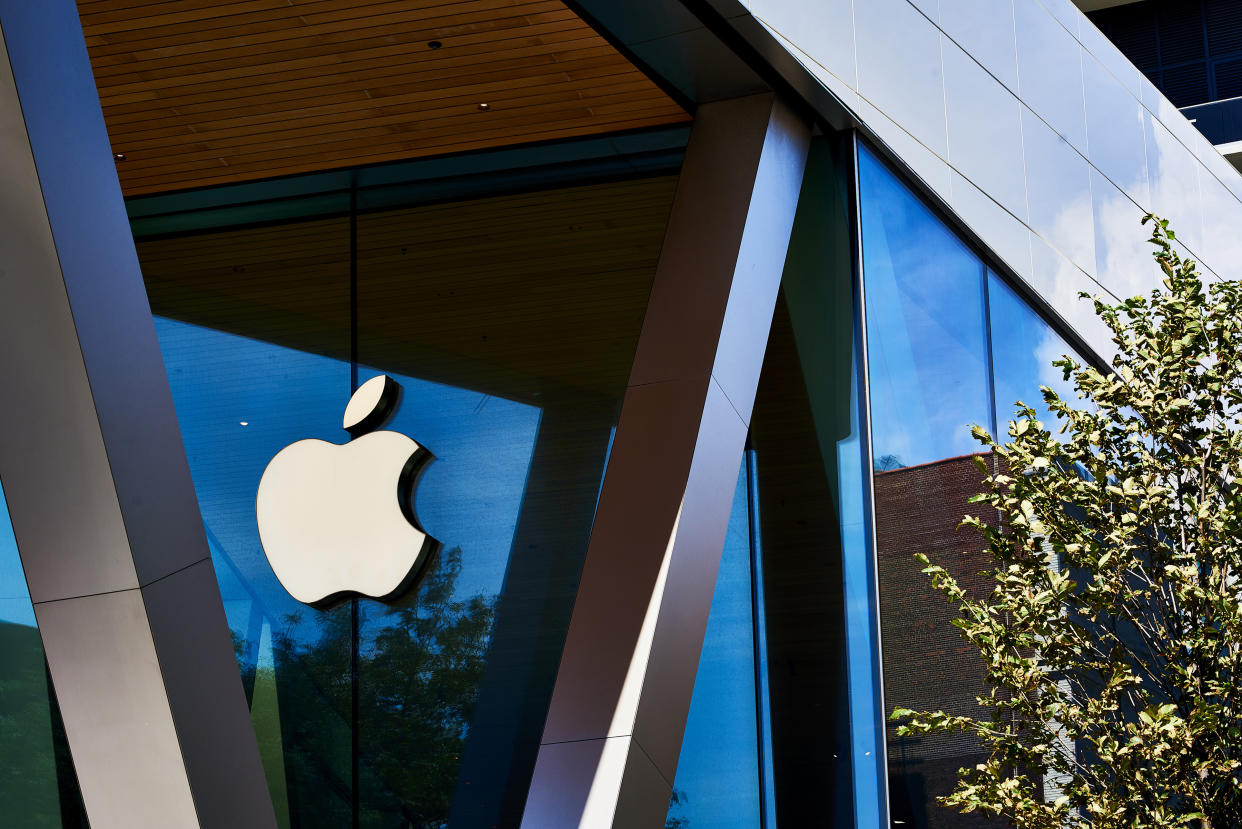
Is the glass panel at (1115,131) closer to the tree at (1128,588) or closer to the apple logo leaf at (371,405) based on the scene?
the tree at (1128,588)

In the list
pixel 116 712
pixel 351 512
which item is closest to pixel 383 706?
pixel 351 512

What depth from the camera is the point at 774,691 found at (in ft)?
29.2

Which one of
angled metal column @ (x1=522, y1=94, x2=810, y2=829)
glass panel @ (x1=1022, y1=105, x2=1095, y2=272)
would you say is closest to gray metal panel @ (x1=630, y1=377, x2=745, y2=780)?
angled metal column @ (x1=522, y1=94, x2=810, y2=829)

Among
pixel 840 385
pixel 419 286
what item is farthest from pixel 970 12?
pixel 419 286

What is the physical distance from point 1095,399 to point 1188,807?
231cm

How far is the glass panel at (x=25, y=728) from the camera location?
31.0 feet

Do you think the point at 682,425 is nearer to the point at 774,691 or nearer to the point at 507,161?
the point at 774,691

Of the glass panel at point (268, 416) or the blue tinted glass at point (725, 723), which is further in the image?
the glass panel at point (268, 416)

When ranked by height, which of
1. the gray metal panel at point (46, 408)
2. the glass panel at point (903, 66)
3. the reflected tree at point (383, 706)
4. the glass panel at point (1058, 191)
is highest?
the glass panel at point (1058, 191)

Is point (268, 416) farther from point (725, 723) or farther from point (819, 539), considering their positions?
point (819, 539)

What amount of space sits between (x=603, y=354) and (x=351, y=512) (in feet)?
7.23

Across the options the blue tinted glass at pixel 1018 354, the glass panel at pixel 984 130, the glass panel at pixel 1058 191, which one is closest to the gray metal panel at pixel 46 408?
the glass panel at pixel 984 130

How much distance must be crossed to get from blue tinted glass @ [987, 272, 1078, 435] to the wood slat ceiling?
9.33ft

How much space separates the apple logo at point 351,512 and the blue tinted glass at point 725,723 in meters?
2.16
